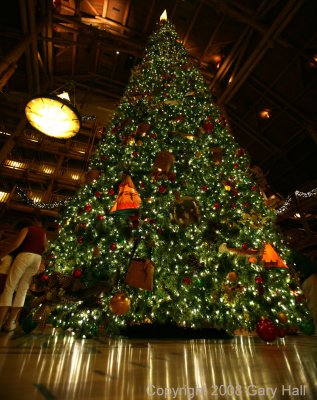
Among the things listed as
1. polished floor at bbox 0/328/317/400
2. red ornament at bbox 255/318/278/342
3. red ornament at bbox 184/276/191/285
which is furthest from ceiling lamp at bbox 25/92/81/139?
red ornament at bbox 255/318/278/342

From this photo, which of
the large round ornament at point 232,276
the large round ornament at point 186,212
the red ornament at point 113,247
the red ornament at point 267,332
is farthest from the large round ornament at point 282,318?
the red ornament at point 113,247

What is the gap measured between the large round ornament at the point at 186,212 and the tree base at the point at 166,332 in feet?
3.80

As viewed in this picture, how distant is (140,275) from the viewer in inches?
83.0

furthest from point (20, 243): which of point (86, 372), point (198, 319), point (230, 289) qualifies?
point (230, 289)

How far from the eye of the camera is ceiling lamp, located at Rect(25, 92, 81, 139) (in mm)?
3109

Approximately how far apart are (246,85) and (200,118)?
6.73 metres

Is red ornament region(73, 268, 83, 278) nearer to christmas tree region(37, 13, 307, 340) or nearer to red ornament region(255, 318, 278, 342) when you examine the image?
christmas tree region(37, 13, 307, 340)

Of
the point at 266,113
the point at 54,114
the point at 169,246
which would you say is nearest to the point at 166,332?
the point at 169,246

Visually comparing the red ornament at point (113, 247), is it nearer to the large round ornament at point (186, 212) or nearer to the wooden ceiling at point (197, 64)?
the large round ornament at point (186, 212)

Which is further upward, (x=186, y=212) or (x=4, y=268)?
(x=186, y=212)

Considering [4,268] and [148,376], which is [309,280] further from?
[4,268]

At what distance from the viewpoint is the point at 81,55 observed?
31.7ft

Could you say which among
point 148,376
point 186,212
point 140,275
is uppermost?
point 186,212

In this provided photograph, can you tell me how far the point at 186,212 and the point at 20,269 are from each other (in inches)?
77.9
